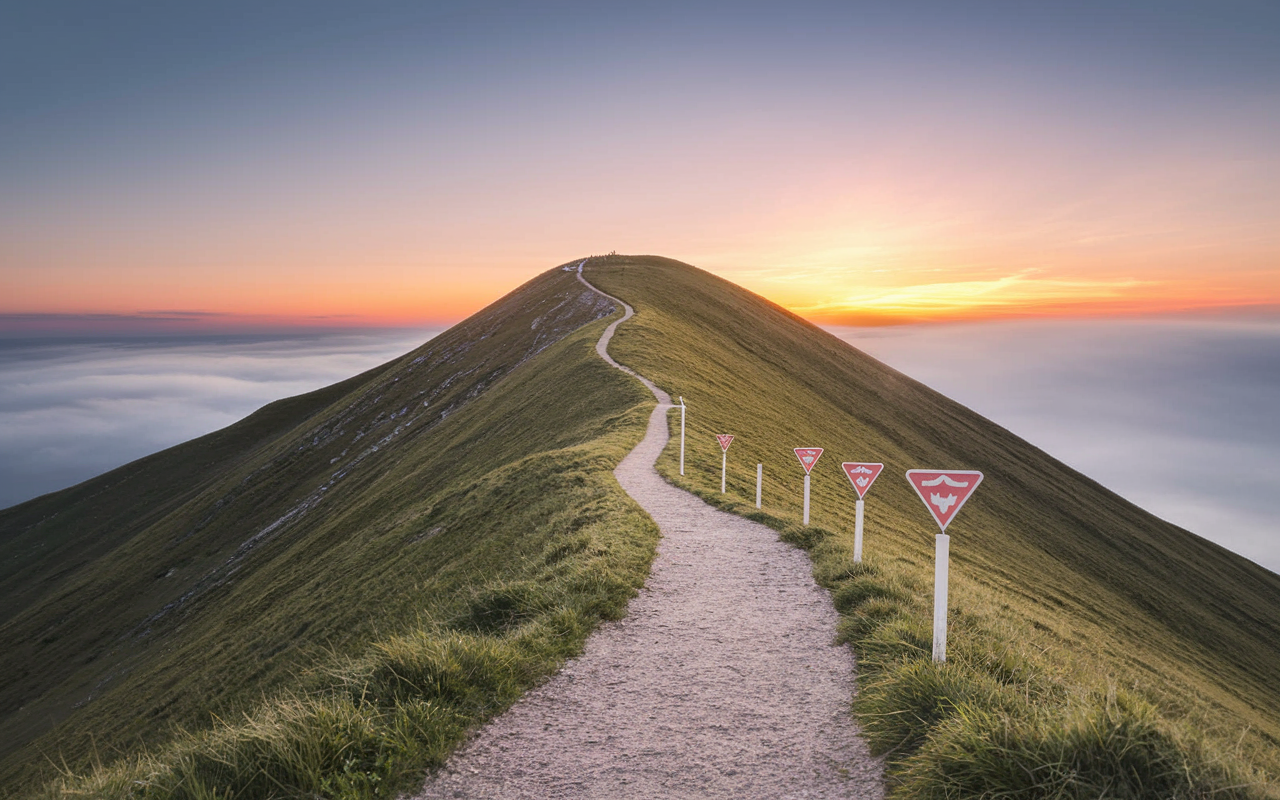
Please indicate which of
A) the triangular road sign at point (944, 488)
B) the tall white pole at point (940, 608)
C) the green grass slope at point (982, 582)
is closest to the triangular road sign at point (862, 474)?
the green grass slope at point (982, 582)

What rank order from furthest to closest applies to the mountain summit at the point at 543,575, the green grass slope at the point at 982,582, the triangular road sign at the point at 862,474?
the triangular road sign at the point at 862,474 < the mountain summit at the point at 543,575 < the green grass slope at the point at 982,582

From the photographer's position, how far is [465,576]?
15.4 meters

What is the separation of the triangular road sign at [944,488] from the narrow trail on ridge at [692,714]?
2048 mm

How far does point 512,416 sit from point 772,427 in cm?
Answer: 1572

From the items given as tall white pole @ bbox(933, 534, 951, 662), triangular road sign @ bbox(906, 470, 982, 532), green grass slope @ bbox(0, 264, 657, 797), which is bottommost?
green grass slope @ bbox(0, 264, 657, 797)

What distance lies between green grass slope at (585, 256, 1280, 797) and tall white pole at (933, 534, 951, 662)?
0.14 meters

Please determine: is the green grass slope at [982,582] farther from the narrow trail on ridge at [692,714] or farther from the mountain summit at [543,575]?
the narrow trail on ridge at [692,714]

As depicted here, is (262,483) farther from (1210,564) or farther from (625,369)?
(1210,564)

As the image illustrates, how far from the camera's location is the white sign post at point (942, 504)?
6.50 meters

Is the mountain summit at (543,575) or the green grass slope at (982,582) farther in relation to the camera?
the mountain summit at (543,575)

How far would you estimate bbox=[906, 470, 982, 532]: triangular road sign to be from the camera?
6809 mm

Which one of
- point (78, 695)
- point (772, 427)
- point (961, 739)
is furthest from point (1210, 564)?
point (78, 695)

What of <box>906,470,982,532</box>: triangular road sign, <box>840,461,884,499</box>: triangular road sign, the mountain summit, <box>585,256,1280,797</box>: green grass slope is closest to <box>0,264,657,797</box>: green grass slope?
the mountain summit

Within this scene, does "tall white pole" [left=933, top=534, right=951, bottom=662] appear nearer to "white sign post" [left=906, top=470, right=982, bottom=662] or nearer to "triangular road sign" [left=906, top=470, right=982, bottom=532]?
"white sign post" [left=906, top=470, right=982, bottom=662]
